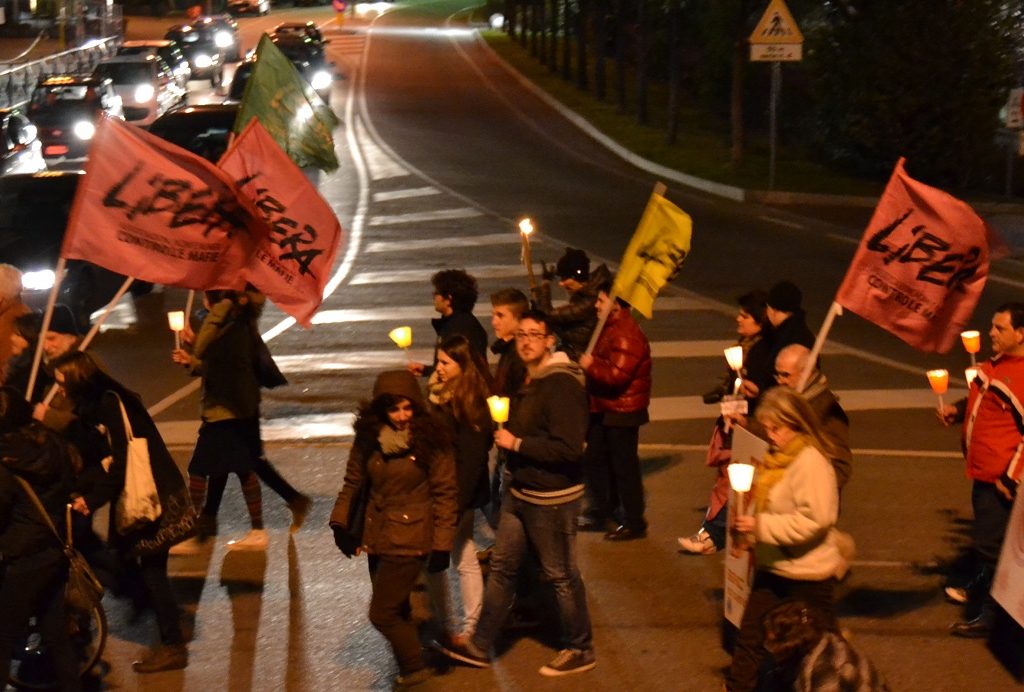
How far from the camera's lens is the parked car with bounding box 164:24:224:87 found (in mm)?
44625

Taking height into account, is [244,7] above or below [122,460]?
below

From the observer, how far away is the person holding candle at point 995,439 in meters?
6.88

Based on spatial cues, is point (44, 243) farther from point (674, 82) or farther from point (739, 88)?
point (674, 82)

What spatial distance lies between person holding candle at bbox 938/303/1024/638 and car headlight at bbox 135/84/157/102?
3043 cm

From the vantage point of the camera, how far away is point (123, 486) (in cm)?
673

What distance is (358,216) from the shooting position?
73.6 feet

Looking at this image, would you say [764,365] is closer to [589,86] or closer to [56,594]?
[56,594]

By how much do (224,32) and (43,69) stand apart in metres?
10.1

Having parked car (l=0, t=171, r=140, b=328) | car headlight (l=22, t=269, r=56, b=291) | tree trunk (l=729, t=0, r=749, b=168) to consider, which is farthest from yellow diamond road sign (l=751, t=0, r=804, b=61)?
car headlight (l=22, t=269, r=56, b=291)

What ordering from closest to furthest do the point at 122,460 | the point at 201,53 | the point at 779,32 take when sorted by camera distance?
the point at 122,460 < the point at 779,32 < the point at 201,53

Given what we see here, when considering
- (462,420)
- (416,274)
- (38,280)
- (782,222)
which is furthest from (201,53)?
(462,420)

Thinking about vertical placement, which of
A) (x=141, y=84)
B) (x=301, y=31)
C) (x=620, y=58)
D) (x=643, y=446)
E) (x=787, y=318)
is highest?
(x=787, y=318)

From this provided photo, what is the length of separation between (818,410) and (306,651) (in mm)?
2704

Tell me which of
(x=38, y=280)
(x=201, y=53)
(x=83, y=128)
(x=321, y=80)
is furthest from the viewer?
(x=201, y=53)
